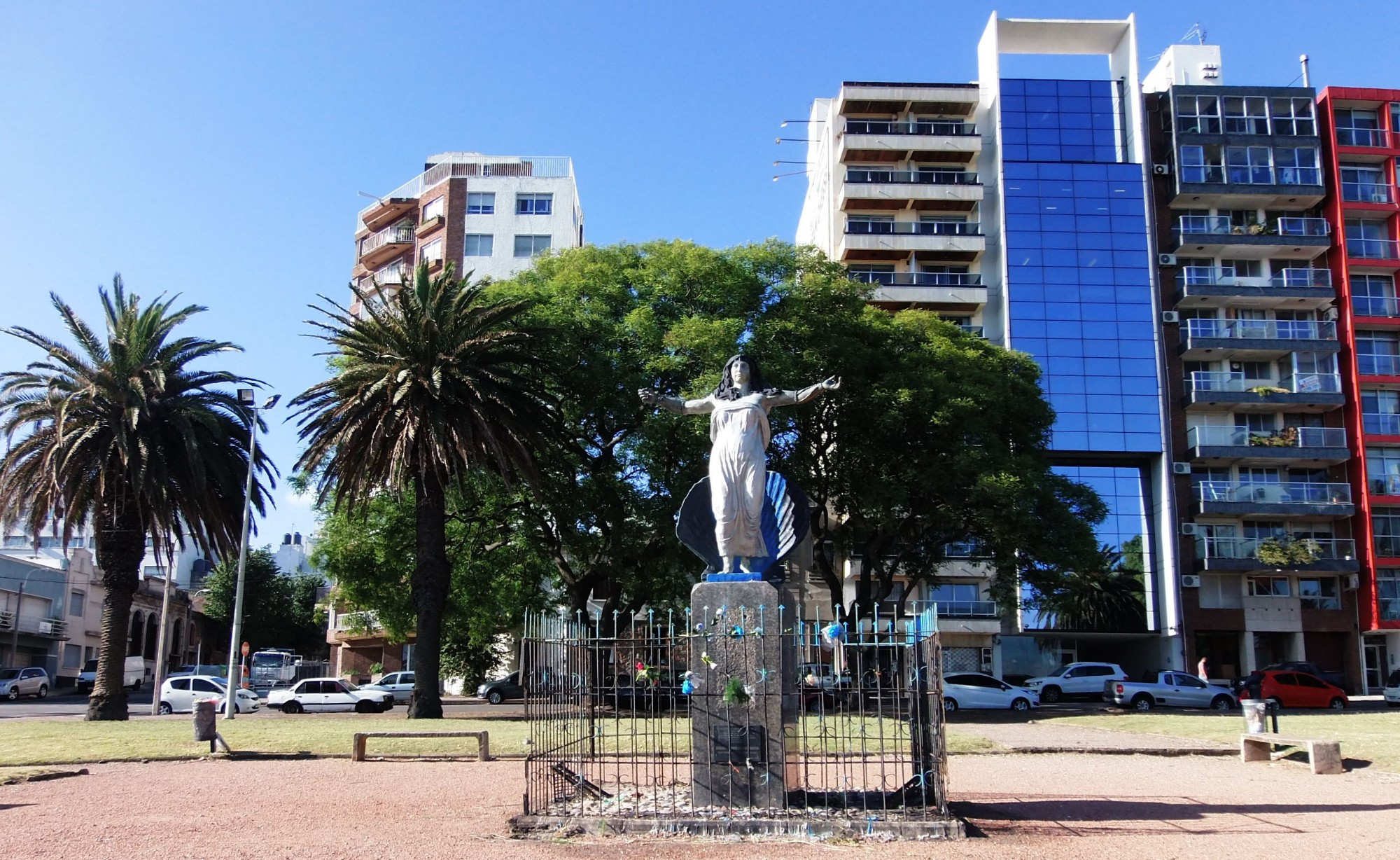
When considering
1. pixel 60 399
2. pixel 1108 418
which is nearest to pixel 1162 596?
pixel 1108 418

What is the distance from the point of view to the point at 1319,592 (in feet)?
167

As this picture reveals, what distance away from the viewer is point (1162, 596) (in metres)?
51.0

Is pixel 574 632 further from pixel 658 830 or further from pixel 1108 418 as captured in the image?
pixel 1108 418

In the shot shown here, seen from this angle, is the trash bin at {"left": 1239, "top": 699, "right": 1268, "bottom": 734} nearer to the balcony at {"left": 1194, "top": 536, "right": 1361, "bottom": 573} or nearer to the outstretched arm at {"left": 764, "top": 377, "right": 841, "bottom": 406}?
the outstretched arm at {"left": 764, "top": 377, "right": 841, "bottom": 406}

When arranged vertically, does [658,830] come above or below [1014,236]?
below

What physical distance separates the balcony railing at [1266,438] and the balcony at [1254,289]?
19.9ft

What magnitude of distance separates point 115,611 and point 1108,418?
135 ft

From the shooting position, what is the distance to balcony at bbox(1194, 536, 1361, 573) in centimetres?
4888

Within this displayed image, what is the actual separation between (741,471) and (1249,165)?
164ft

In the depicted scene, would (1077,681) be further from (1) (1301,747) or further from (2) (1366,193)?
(2) (1366,193)

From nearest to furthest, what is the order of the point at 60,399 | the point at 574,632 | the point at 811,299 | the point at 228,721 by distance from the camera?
the point at 574,632 → the point at 228,721 → the point at 60,399 → the point at 811,299

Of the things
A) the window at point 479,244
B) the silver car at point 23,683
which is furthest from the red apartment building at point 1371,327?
the silver car at point 23,683

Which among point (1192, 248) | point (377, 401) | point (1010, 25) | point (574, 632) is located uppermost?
point (1010, 25)

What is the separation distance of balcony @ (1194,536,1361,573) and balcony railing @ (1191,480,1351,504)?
1.83 m
